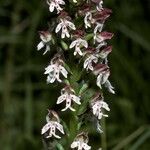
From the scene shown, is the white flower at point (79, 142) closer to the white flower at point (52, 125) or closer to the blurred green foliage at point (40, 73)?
the white flower at point (52, 125)

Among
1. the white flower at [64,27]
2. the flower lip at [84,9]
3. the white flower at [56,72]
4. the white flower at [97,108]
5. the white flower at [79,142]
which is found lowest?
the white flower at [79,142]

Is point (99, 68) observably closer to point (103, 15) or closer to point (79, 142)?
point (103, 15)

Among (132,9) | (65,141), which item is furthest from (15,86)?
(65,141)

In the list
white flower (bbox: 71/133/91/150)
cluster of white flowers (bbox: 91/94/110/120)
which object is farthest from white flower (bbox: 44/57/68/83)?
white flower (bbox: 71/133/91/150)

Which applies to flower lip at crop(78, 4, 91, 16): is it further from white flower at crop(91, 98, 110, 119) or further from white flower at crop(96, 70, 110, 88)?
white flower at crop(91, 98, 110, 119)

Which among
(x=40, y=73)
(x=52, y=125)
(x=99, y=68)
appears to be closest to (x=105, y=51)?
(x=99, y=68)

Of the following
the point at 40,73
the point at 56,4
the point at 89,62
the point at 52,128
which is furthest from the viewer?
the point at 40,73

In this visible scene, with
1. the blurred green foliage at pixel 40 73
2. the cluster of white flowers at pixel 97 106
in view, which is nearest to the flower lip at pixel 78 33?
the cluster of white flowers at pixel 97 106
